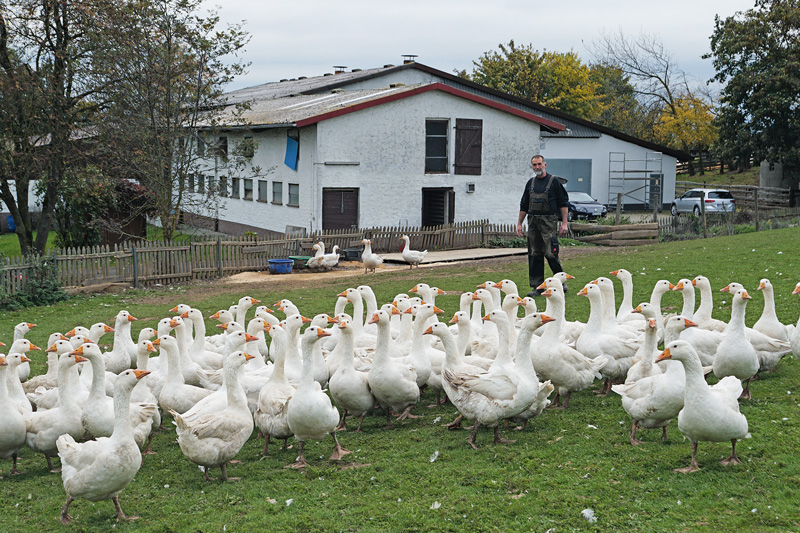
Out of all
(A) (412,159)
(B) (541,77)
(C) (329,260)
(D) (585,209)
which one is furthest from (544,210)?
(B) (541,77)

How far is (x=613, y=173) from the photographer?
144 feet

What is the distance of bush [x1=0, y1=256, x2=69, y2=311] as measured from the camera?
60.6ft

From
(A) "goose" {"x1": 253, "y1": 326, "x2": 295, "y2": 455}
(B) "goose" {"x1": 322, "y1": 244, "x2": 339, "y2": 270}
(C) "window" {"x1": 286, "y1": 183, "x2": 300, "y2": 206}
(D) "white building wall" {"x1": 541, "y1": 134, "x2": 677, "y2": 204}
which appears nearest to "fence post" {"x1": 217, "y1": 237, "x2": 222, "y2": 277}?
(B) "goose" {"x1": 322, "y1": 244, "x2": 339, "y2": 270}

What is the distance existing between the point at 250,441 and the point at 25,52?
57.9ft

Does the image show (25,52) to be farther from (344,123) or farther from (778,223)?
(778,223)

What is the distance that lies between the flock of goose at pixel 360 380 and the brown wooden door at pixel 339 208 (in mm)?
17249

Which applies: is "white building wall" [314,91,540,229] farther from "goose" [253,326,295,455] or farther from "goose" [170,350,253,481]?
"goose" [170,350,253,481]

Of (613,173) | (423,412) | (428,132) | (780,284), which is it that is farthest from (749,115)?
(423,412)

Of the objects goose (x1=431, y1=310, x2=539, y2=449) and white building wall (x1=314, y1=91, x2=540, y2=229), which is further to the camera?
white building wall (x1=314, y1=91, x2=540, y2=229)

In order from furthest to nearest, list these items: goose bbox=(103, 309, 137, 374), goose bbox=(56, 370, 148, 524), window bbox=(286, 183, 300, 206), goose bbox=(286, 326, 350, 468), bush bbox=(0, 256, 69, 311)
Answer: window bbox=(286, 183, 300, 206)
bush bbox=(0, 256, 69, 311)
goose bbox=(103, 309, 137, 374)
goose bbox=(286, 326, 350, 468)
goose bbox=(56, 370, 148, 524)

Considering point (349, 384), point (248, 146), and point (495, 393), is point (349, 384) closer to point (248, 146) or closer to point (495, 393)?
point (495, 393)

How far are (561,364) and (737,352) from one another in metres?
1.91

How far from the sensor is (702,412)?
6723 mm

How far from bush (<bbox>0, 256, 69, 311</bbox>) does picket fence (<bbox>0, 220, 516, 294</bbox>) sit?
5 centimetres
